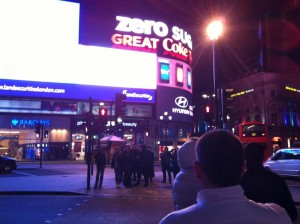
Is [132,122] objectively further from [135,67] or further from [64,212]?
[64,212]

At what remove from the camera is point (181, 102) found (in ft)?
172

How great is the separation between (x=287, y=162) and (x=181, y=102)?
1331 inches

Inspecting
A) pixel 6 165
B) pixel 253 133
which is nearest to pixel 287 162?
pixel 253 133

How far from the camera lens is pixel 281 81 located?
65.5 meters

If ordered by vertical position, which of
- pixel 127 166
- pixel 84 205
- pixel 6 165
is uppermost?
pixel 127 166

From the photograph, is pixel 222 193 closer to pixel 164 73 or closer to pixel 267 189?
pixel 267 189

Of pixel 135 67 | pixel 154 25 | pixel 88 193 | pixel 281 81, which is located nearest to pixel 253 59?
pixel 281 81

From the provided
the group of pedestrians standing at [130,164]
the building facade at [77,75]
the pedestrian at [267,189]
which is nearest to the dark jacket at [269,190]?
the pedestrian at [267,189]

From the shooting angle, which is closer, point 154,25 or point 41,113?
point 41,113

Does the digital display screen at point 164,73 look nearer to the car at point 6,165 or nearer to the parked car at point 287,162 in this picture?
the car at point 6,165

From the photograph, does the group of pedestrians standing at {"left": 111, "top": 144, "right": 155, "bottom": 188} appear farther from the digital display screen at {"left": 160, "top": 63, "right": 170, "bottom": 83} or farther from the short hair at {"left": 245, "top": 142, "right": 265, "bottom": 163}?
the digital display screen at {"left": 160, "top": 63, "right": 170, "bottom": 83}

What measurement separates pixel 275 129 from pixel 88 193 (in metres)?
58.3

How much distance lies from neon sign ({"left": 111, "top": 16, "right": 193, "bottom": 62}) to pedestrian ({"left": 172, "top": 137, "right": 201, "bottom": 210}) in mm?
46065

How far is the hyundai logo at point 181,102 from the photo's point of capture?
51.8 m
